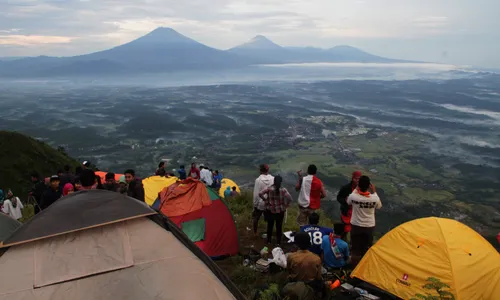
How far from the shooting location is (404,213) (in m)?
31.4

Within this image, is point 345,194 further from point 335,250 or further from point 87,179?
point 87,179

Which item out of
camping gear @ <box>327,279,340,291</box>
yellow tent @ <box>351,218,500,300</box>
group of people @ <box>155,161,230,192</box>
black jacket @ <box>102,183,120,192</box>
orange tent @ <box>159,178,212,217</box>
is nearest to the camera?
yellow tent @ <box>351,218,500,300</box>

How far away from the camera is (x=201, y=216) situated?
7820mm

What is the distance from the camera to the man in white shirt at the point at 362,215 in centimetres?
654

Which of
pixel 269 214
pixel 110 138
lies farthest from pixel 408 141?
pixel 269 214

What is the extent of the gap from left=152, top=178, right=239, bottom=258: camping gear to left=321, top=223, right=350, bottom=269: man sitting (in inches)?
81.6

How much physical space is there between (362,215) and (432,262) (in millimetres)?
1378

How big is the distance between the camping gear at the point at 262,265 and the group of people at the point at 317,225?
36.7 inches

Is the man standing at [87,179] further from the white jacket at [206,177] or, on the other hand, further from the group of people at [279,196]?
the white jacket at [206,177]

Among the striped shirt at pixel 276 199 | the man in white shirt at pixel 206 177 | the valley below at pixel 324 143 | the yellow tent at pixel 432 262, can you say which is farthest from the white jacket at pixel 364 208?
the valley below at pixel 324 143

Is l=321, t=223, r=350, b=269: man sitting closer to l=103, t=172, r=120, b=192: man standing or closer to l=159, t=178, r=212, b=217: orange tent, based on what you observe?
l=159, t=178, r=212, b=217: orange tent

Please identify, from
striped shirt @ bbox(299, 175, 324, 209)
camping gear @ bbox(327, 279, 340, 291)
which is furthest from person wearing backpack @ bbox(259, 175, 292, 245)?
camping gear @ bbox(327, 279, 340, 291)

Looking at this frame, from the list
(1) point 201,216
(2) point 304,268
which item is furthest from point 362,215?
(1) point 201,216

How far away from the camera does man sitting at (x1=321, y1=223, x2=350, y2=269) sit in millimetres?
6895
